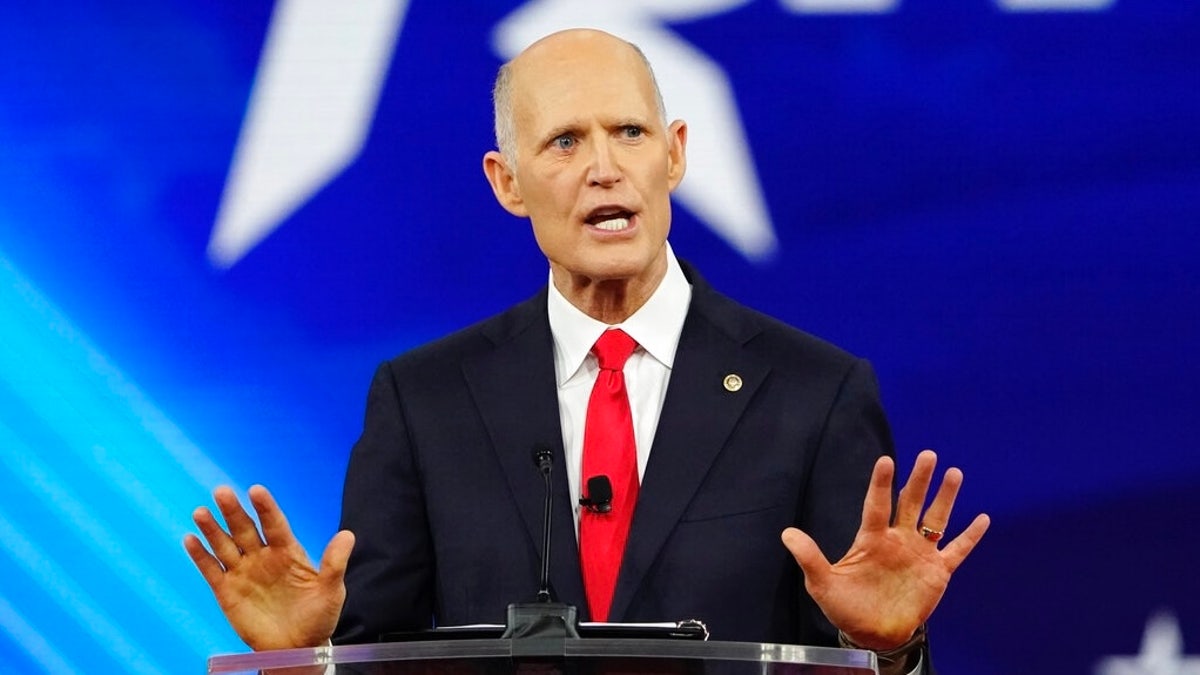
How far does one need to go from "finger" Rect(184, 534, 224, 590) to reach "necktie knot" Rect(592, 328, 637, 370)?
2.58 feet

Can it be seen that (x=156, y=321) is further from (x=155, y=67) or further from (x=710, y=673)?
(x=710, y=673)

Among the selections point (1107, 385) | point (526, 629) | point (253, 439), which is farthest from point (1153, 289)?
point (526, 629)

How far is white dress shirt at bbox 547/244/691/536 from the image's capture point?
9.18 feet

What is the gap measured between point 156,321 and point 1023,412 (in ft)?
5.70

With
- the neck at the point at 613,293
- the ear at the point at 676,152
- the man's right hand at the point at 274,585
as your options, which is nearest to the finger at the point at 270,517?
the man's right hand at the point at 274,585

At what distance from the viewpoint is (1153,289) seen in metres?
3.56

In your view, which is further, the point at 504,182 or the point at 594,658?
the point at 504,182

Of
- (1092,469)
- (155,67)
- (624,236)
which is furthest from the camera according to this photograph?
(155,67)

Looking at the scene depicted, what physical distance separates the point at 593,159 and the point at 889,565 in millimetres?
941

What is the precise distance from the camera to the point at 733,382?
2773 mm

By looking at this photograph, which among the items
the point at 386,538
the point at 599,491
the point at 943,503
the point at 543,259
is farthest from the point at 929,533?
the point at 543,259

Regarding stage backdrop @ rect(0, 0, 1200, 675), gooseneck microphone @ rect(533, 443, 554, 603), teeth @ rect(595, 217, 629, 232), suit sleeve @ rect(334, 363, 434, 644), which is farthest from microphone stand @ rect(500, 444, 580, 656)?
stage backdrop @ rect(0, 0, 1200, 675)

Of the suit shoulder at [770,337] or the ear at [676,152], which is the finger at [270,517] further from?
the ear at [676,152]

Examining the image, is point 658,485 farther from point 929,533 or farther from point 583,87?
point 583,87
